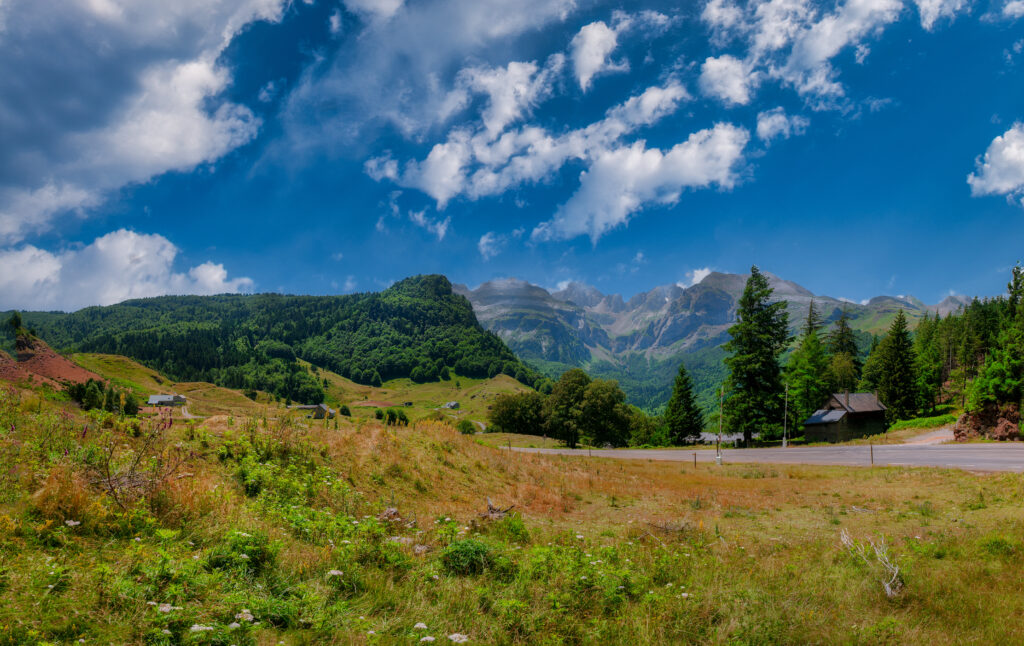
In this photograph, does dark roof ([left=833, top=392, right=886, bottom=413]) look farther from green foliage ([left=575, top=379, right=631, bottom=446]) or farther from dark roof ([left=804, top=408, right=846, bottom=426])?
green foliage ([left=575, top=379, right=631, bottom=446])

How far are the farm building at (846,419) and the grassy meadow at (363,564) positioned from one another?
2254 inches

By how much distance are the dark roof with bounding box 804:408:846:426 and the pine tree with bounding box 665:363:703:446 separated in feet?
53.6

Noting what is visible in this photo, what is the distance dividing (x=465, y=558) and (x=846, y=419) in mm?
71348

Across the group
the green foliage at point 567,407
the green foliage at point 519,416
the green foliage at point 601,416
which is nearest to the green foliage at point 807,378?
the green foliage at point 601,416

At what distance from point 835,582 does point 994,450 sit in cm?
3740

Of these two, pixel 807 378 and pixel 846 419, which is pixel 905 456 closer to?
pixel 807 378

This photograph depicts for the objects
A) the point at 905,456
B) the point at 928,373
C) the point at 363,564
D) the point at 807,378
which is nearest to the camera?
the point at 363,564

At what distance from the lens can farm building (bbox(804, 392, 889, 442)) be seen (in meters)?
59.9

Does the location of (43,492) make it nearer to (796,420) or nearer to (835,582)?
(835,582)

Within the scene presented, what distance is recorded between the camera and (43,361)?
95.6ft

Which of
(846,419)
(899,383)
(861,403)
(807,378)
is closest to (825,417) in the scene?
(846,419)

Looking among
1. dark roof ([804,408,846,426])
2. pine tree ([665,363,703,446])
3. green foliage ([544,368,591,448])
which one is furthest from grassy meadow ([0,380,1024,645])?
green foliage ([544,368,591,448])

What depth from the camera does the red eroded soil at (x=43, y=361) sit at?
26938 mm

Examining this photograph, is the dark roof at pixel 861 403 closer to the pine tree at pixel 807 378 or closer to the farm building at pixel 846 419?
the farm building at pixel 846 419
